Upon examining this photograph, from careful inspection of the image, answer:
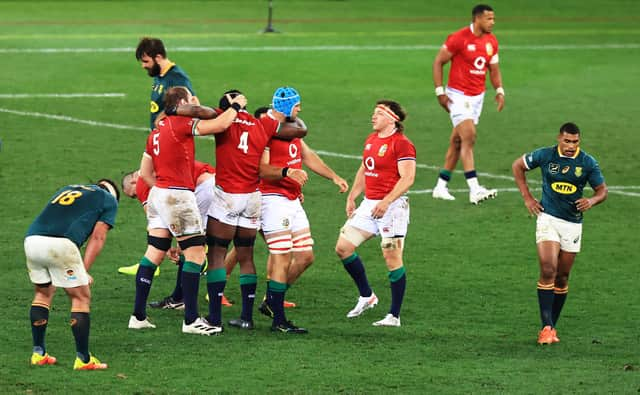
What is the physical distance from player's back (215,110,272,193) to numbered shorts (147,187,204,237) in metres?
0.43

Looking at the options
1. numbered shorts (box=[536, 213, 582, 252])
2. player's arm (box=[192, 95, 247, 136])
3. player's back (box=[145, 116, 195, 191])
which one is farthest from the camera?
numbered shorts (box=[536, 213, 582, 252])

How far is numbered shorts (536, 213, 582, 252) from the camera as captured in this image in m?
14.2

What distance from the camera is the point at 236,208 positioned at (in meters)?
14.0

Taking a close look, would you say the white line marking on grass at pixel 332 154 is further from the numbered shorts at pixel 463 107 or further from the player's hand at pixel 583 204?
the player's hand at pixel 583 204

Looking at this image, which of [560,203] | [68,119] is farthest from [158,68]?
[68,119]

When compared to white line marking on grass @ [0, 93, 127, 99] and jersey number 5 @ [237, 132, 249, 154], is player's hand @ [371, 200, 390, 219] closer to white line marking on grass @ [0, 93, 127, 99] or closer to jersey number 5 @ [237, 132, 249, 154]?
jersey number 5 @ [237, 132, 249, 154]

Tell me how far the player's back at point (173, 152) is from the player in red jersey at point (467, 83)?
317 inches

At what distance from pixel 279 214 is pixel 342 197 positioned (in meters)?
7.23

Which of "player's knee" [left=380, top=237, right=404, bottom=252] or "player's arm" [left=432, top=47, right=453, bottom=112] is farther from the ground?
"player's arm" [left=432, top=47, right=453, bottom=112]

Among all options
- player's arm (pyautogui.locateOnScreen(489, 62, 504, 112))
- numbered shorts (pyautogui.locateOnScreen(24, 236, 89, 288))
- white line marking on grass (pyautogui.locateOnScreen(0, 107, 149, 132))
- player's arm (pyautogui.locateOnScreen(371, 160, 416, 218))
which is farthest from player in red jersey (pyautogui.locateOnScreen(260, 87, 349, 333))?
white line marking on grass (pyautogui.locateOnScreen(0, 107, 149, 132))

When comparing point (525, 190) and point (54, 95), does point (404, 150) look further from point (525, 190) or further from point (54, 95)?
point (54, 95)

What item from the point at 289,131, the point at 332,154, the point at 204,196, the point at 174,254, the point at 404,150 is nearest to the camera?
the point at 289,131

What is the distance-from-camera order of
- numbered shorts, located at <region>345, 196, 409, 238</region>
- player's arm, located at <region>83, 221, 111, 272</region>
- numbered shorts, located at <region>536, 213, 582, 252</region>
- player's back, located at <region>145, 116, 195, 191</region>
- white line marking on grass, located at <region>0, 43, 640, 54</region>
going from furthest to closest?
white line marking on grass, located at <region>0, 43, 640, 54</region> < numbered shorts, located at <region>345, 196, 409, 238</region> < numbered shorts, located at <region>536, 213, 582, 252</region> < player's back, located at <region>145, 116, 195, 191</region> < player's arm, located at <region>83, 221, 111, 272</region>

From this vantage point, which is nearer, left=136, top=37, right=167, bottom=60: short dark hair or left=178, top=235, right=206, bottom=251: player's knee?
left=178, top=235, right=206, bottom=251: player's knee
